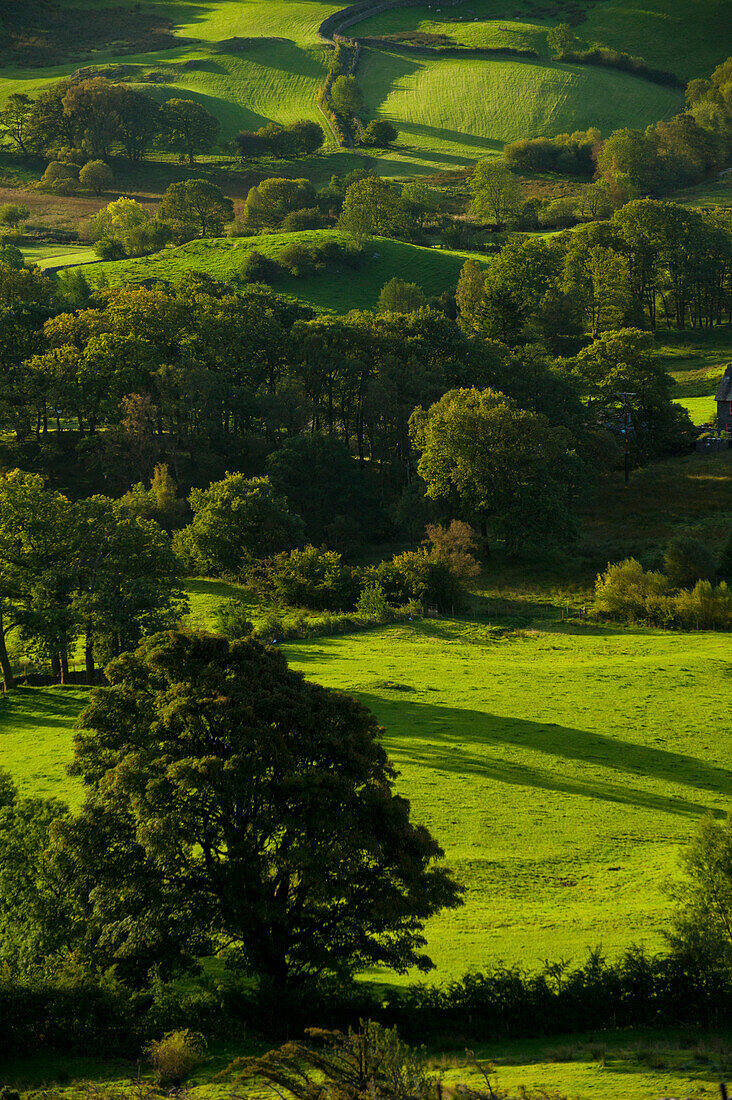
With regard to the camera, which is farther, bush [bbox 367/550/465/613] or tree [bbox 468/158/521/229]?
tree [bbox 468/158/521/229]

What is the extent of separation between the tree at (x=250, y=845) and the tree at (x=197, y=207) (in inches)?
5315

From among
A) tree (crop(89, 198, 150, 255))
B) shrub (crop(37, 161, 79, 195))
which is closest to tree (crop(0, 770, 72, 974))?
tree (crop(89, 198, 150, 255))

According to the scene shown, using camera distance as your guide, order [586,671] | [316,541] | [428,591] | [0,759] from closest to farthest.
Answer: [0,759], [586,671], [428,591], [316,541]

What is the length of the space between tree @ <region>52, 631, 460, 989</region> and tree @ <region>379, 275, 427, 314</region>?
97.3m

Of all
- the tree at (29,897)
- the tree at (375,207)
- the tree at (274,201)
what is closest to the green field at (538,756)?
the tree at (29,897)

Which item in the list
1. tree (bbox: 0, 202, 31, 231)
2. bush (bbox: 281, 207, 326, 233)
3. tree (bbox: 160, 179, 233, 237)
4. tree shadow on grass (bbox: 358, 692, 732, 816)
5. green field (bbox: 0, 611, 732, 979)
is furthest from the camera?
tree (bbox: 0, 202, 31, 231)

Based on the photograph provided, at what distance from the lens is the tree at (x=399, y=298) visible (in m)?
120

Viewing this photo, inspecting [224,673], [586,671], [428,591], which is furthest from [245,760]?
[428,591]

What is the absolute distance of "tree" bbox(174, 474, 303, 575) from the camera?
7194cm

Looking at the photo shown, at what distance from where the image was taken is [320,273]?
434 ft

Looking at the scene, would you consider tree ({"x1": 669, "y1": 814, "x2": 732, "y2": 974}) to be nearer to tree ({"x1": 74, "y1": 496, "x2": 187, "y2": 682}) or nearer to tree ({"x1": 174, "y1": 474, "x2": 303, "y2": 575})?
tree ({"x1": 74, "y1": 496, "x2": 187, "y2": 682})

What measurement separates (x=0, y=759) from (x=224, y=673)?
19875 millimetres

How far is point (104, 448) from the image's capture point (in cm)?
8856

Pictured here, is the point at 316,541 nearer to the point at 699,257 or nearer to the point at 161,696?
the point at 161,696
